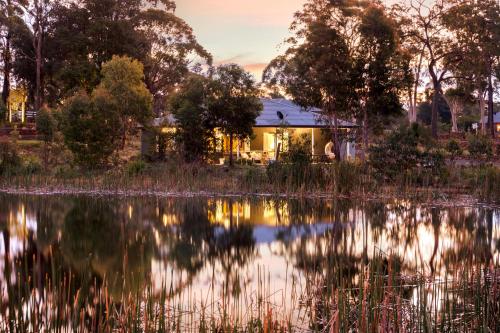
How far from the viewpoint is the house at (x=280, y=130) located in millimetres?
28828

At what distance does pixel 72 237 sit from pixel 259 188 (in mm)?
7943

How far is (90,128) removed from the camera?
24.2m

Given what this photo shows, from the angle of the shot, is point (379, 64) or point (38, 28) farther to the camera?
point (38, 28)

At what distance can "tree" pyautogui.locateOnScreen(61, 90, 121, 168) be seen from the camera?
23.9 meters

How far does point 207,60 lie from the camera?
4194 centimetres

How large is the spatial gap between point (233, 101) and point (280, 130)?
3.10m

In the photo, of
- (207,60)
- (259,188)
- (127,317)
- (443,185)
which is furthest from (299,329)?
(207,60)

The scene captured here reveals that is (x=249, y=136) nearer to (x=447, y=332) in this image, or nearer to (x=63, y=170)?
(x=63, y=170)

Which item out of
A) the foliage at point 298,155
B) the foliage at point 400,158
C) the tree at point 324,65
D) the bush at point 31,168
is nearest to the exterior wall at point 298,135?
the tree at point 324,65

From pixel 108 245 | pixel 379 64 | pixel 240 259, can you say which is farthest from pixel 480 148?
pixel 108 245

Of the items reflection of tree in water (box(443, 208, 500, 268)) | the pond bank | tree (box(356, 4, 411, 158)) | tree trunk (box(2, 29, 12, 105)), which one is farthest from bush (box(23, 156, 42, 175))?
tree trunk (box(2, 29, 12, 105))

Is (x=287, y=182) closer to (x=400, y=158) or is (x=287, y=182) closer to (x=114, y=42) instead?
(x=400, y=158)

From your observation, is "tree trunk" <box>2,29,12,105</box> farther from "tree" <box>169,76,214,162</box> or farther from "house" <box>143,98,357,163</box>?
"tree" <box>169,76,214,162</box>

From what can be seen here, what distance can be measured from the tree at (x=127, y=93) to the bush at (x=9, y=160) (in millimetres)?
4607
